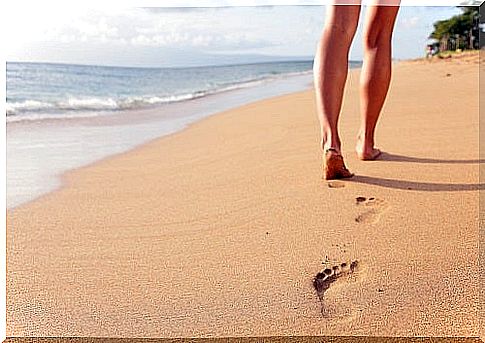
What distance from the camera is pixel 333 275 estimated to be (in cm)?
138

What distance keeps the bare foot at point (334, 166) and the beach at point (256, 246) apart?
0.03 m

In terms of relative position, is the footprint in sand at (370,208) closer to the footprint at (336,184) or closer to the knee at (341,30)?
the footprint at (336,184)

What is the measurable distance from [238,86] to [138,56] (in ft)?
12.0

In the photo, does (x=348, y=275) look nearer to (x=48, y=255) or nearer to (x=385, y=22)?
(x=48, y=255)

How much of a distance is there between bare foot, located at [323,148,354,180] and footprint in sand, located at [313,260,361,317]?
1.31ft

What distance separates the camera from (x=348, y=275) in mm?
1389

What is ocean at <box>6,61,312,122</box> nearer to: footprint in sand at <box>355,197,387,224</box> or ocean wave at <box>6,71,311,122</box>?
ocean wave at <box>6,71,311,122</box>

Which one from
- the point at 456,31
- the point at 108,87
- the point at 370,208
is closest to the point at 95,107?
the point at 108,87

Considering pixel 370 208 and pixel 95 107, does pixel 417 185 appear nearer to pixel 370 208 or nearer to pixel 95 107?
pixel 370 208

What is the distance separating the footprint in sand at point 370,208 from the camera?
1.61 m

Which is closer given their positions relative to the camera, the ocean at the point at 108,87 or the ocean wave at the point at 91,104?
the ocean at the point at 108,87

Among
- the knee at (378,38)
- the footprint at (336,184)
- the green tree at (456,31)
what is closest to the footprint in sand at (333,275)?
the footprint at (336,184)

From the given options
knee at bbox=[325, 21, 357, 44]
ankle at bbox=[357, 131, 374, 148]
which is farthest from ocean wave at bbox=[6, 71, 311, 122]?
knee at bbox=[325, 21, 357, 44]

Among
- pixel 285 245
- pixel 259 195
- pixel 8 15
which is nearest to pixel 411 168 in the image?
pixel 259 195
